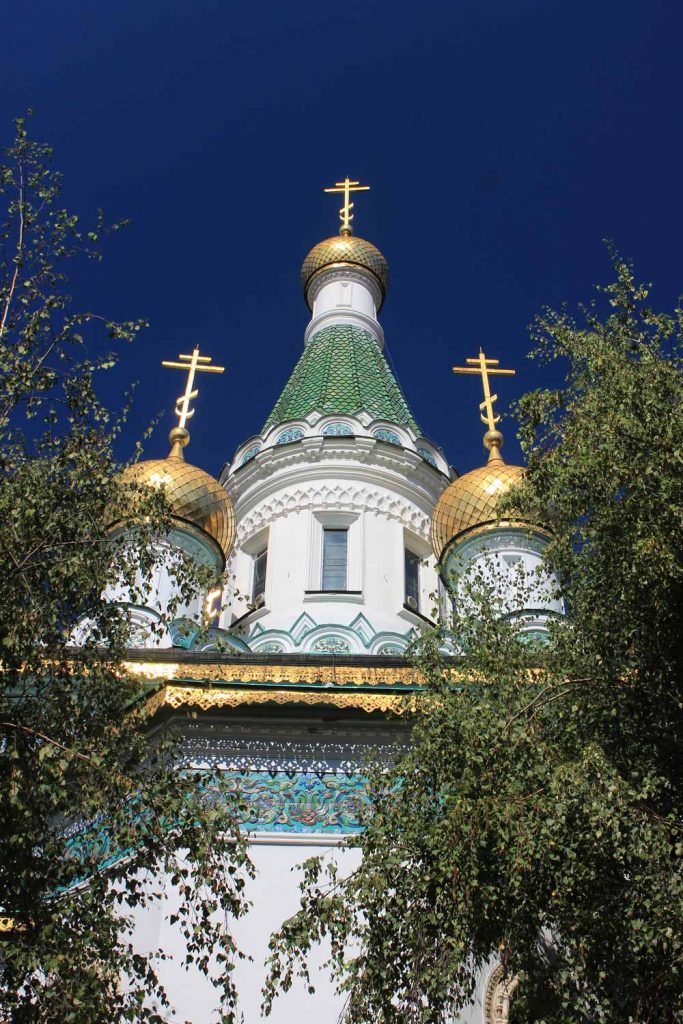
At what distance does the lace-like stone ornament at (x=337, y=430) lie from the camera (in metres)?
13.5

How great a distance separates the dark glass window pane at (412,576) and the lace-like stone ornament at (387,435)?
1515 millimetres

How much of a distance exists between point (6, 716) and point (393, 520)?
8.35m

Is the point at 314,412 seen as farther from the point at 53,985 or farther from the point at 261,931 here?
the point at 53,985

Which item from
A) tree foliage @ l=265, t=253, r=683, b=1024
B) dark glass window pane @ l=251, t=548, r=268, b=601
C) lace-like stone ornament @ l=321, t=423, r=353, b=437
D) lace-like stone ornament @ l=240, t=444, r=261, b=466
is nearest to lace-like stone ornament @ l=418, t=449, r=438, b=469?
lace-like stone ornament @ l=321, t=423, r=353, b=437

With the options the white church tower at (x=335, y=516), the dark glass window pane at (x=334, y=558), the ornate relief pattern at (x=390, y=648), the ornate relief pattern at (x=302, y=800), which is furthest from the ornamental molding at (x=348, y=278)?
the ornate relief pattern at (x=302, y=800)

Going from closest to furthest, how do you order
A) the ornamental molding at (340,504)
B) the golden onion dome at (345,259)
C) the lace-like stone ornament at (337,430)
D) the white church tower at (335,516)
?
the white church tower at (335,516) → the ornamental molding at (340,504) → the lace-like stone ornament at (337,430) → the golden onion dome at (345,259)

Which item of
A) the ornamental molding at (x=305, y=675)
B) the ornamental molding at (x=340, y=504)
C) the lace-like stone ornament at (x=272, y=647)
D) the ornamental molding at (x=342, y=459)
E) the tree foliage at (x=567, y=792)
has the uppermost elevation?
the ornamental molding at (x=342, y=459)

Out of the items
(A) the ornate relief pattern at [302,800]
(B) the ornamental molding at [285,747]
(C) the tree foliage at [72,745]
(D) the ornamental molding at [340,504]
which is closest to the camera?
(C) the tree foliage at [72,745]

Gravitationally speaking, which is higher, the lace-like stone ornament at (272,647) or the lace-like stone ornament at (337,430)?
the lace-like stone ornament at (337,430)

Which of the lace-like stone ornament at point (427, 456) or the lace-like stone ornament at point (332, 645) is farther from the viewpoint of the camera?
the lace-like stone ornament at point (427, 456)

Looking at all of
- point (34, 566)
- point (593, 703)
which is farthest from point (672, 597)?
point (34, 566)

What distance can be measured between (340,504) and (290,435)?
137 cm

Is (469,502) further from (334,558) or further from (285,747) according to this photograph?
(285,747)

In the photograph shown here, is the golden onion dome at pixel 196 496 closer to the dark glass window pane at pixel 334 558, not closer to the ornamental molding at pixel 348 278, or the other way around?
the dark glass window pane at pixel 334 558
